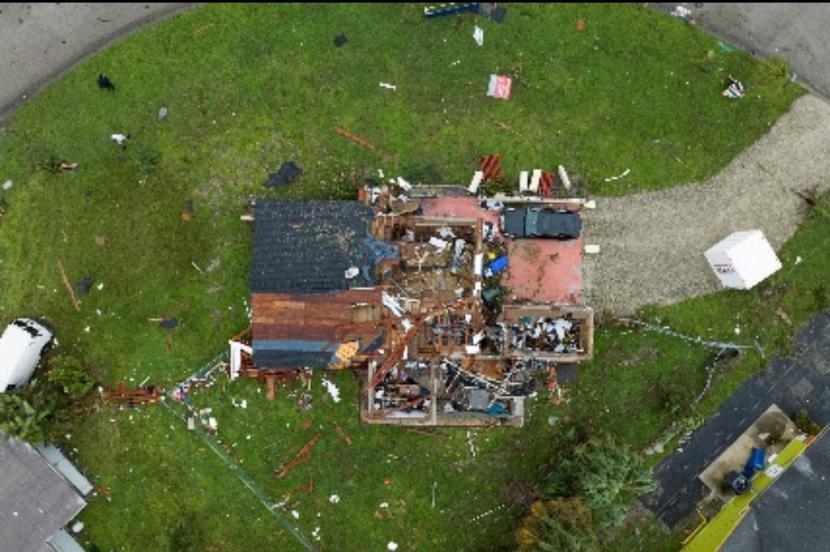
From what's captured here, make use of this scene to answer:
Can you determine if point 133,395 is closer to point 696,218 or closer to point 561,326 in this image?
point 561,326

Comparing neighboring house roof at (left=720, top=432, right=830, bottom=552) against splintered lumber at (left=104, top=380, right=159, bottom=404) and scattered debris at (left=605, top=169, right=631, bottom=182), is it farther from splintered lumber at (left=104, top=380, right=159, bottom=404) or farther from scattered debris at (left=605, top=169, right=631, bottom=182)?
splintered lumber at (left=104, top=380, right=159, bottom=404)

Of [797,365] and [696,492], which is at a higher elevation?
[797,365]

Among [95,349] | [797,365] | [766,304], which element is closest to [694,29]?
[766,304]

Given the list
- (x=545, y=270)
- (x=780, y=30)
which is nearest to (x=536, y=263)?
(x=545, y=270)

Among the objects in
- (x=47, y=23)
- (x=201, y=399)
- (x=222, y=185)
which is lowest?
(x=201, y=399)

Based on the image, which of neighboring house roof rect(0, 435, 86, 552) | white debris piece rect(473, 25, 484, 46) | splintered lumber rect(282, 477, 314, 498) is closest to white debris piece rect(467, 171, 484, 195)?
white debris piece rect(473, 25, 484, 46)

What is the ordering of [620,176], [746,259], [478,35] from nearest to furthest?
[746,259]
[620,176]
[478,35]

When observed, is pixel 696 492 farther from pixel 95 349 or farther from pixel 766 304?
pixel 95 349
